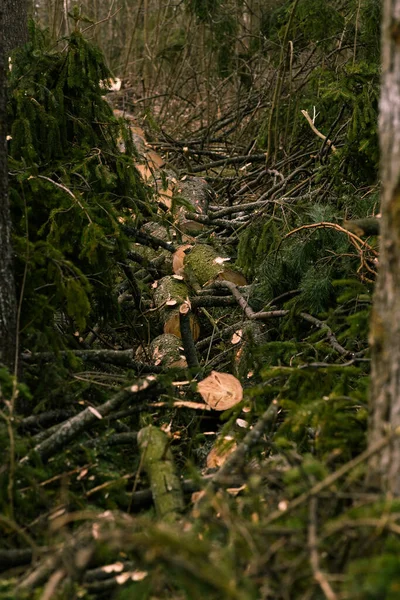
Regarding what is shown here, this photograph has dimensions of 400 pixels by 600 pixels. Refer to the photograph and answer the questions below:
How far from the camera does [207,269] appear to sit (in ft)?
18.5

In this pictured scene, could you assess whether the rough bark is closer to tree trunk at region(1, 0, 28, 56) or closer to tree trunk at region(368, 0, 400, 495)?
tree trunk at region(368, 0, 400, 495)

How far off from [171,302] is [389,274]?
3.45 m

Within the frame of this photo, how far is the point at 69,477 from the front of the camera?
2.88 meters

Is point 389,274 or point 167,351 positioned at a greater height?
point 389,274

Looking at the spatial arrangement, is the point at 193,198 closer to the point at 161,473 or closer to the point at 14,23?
the point at 14,23

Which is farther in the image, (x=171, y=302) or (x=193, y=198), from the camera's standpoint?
(x=193, y=198)

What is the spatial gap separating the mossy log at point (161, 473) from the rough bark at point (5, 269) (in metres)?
0.66

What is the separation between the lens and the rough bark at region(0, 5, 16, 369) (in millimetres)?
2877

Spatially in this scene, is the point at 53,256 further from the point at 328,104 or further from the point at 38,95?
the point at 328,104

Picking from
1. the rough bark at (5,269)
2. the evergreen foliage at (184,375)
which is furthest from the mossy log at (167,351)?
the rough bark at (5,269)

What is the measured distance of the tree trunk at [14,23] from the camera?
584 centimetres

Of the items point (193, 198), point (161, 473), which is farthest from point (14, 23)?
point (161, 473)

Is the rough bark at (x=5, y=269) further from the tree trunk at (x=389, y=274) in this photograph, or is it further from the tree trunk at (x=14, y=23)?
the tree trunk at (x=14, y=23)

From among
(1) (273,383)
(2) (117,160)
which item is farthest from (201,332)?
(1) (273,383)
